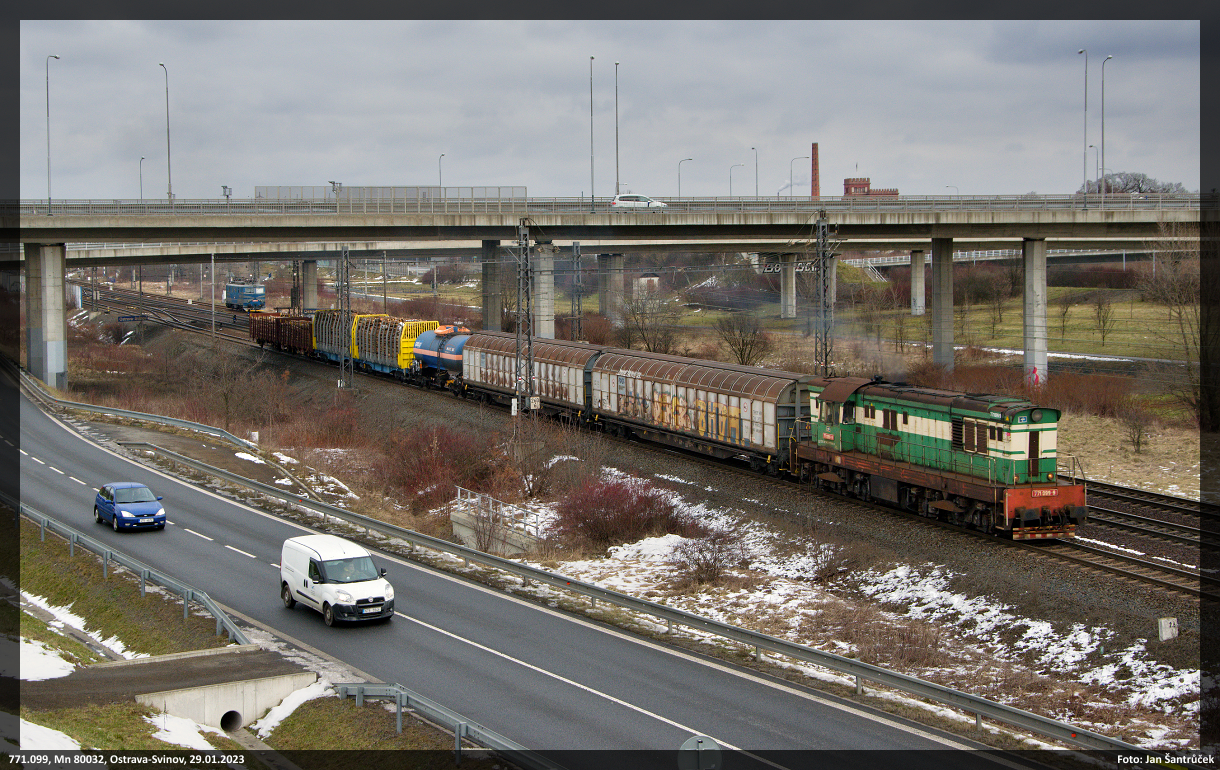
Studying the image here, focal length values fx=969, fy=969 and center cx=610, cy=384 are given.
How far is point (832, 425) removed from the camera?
32688 mm

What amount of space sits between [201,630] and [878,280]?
393 ft

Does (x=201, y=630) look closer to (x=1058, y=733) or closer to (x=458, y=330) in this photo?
(x=1058, y=733)

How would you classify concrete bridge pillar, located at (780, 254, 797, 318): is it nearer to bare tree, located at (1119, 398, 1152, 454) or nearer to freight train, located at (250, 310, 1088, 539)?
bare tree, located at (1119, 398, 1152, 454)

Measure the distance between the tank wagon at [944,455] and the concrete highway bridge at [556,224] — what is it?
22625mm

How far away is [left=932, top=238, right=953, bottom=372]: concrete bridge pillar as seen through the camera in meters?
64.5

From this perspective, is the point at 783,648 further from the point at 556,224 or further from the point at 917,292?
the point at 917,292

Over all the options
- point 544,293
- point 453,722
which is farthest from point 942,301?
point 453,722

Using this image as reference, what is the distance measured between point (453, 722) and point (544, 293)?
47591 mm

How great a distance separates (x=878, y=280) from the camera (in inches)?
5138

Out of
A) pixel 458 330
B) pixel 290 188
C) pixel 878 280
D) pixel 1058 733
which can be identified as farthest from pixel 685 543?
pixel 878 280

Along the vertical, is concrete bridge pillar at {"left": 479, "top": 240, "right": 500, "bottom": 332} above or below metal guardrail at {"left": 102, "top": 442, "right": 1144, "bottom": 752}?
above

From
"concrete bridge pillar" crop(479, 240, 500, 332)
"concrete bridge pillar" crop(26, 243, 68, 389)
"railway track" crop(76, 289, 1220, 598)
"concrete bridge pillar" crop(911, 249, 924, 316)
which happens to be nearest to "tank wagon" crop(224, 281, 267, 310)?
"concrete bridge pillar" crop(26, 243, 68, 389)

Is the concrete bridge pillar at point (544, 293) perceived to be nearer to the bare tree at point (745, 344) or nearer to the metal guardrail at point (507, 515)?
the bare tree at point (745, 344)

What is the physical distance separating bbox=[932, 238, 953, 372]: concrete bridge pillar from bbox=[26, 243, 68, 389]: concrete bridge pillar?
55.6 meters
